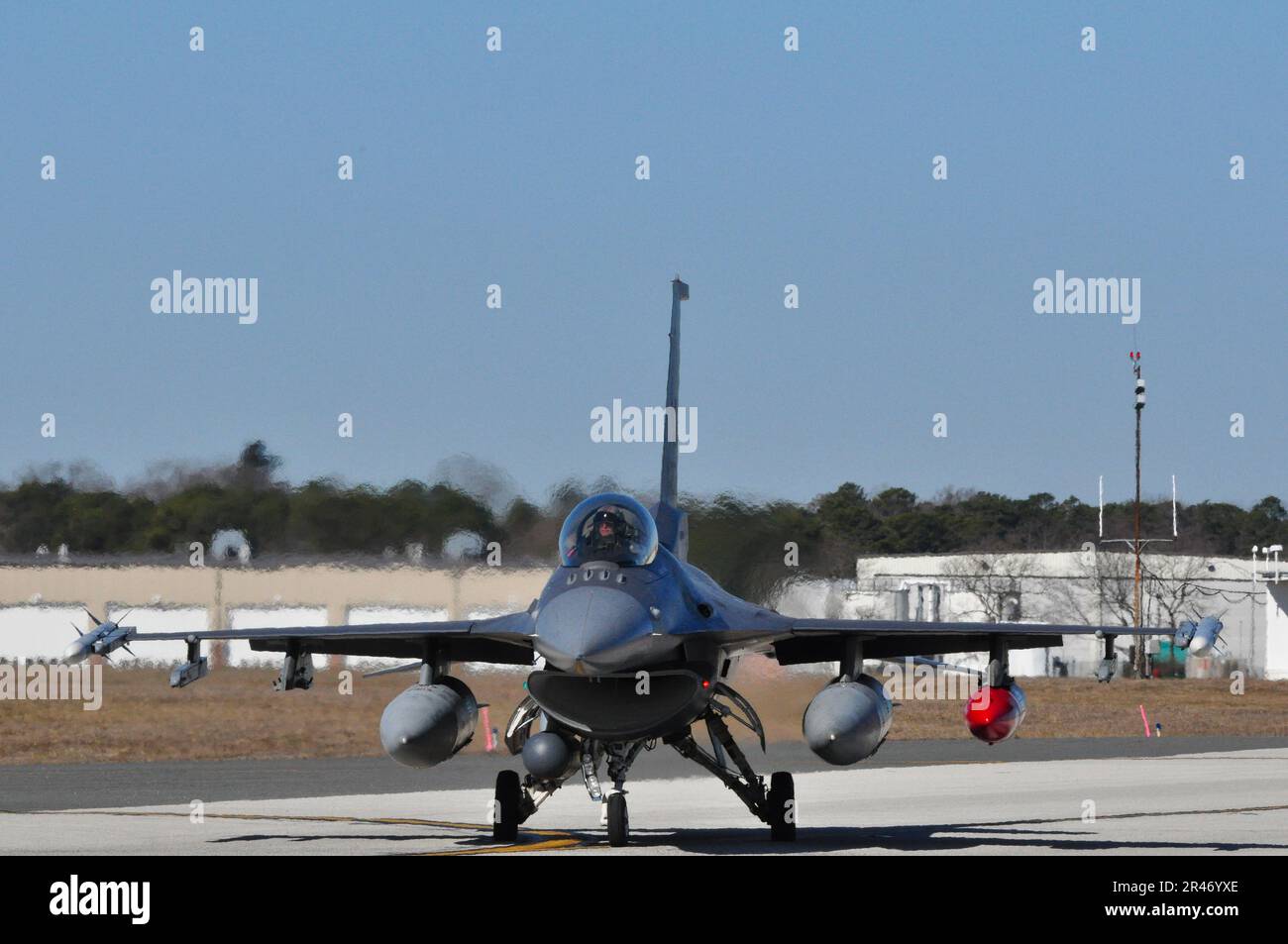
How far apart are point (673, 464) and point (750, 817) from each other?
4.51 meters

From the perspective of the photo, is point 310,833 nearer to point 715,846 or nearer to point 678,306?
point 715,846

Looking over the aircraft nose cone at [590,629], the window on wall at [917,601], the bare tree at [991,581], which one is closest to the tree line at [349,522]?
the window on wall at [917,601]

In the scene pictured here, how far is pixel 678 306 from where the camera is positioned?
23844 mm

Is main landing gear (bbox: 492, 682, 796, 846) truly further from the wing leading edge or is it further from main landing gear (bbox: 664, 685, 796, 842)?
the wing leading edge

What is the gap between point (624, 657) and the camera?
53.8ft

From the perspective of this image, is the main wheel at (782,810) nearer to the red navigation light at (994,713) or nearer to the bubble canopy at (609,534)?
the red navigation light at (994,713)

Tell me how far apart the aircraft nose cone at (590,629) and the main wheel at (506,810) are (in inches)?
120

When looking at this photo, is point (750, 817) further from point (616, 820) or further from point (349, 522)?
point (349, 522)

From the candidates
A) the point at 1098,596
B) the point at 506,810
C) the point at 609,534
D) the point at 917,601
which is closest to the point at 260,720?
the point at 917,601

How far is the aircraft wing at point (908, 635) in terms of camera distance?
18422mm

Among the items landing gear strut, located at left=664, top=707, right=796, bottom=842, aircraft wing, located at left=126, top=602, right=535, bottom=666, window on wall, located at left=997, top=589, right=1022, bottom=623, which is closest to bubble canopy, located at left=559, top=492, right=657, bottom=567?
aircraft wing, located at left=126, top=602, right=535, bottom=666

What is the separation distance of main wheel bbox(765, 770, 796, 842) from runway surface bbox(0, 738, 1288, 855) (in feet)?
0.94
